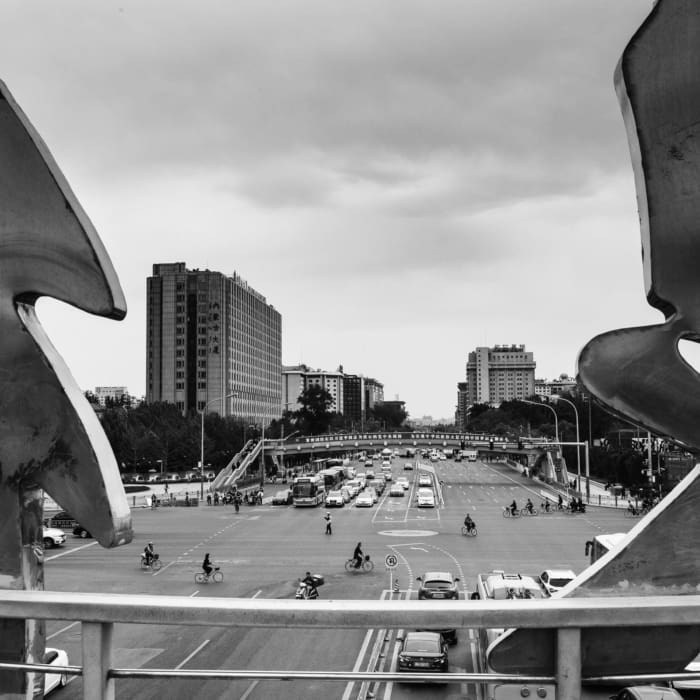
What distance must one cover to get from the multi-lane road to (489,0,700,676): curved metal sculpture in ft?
26.9

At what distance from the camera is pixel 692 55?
4.35m

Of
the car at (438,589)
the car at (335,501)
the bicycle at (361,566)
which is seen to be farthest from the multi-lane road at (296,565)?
the car at (438,589)

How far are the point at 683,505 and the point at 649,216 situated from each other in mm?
1662

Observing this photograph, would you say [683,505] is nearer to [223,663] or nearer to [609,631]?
[609,631]

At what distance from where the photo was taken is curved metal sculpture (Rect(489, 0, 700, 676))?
14.2 ft

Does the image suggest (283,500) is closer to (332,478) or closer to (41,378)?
(332,478)

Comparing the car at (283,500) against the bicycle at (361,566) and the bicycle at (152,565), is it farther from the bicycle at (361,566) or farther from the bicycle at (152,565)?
the bicycle at (361,566)

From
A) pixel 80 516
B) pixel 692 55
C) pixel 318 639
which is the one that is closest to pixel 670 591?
pixel 692 55

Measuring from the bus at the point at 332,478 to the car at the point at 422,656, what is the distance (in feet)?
129

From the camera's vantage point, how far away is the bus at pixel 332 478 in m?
54.3

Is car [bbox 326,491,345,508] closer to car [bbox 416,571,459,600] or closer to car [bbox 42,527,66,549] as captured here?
car [bbox 42,527,66,549]

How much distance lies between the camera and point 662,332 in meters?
4.65

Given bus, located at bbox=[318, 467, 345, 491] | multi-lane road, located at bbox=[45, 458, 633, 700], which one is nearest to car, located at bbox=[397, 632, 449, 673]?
multi-lane road, located at bbox=[45, 458, 633, 700]

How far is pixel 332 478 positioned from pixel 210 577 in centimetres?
3458
